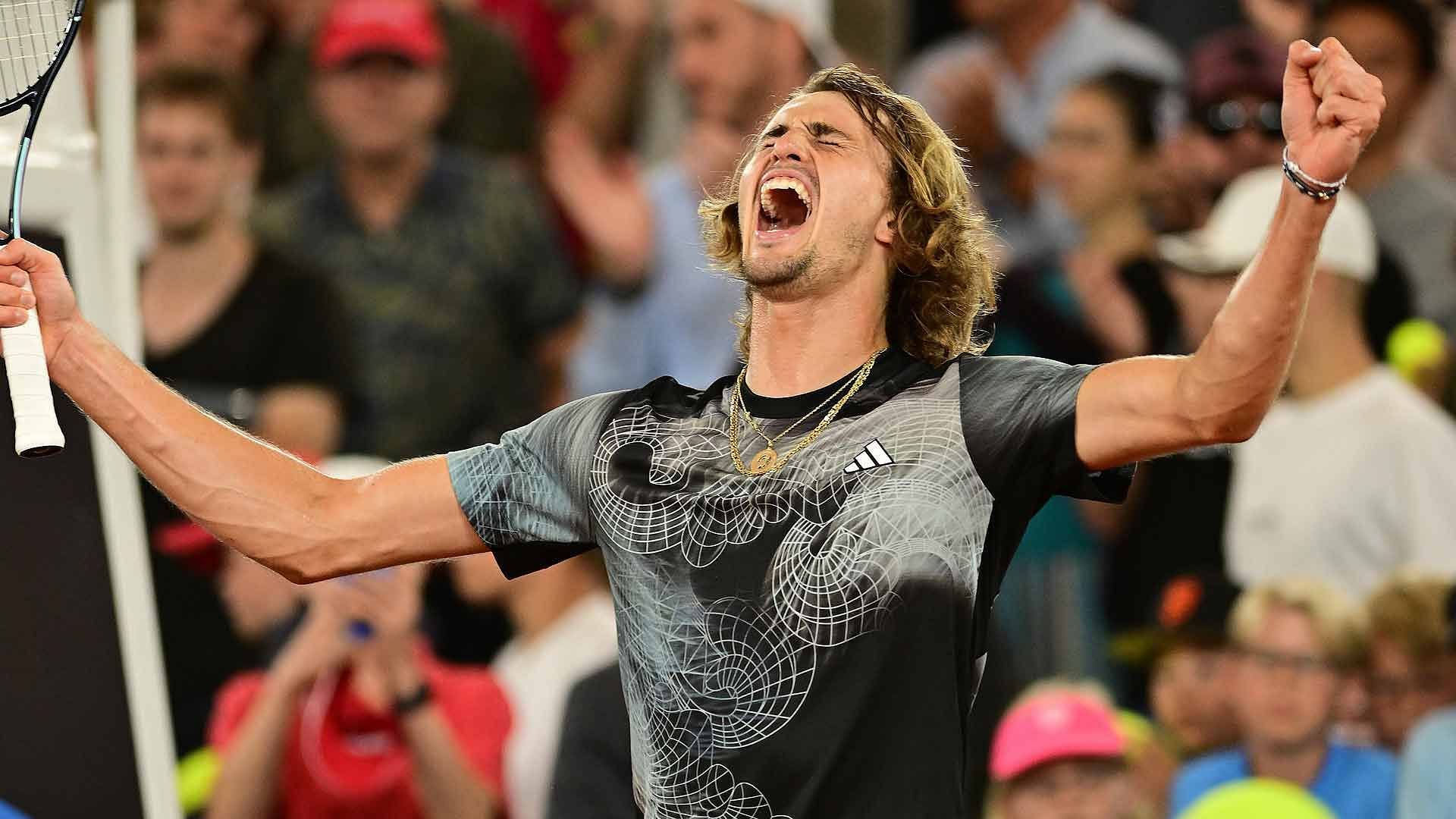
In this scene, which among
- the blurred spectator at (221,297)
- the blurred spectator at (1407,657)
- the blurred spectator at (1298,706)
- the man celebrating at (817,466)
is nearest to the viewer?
the man celebrating at (817,466)

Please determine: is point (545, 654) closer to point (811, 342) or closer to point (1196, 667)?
point (1196, 667)

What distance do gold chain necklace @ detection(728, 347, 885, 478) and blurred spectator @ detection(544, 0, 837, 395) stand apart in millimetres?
3723

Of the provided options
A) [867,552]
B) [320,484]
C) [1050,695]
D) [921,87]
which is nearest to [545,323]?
[921,87]

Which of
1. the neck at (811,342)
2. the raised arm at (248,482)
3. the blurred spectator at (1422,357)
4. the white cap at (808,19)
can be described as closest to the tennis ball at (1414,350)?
the blurred spectator at (1422,357)

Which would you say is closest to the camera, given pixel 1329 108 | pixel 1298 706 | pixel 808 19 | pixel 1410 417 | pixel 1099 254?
pixel 1329 108

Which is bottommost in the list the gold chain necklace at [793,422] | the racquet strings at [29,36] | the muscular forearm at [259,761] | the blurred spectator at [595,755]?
the muscular forearm at [259,761]

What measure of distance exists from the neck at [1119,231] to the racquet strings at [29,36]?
4328 mm

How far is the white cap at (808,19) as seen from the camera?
697 cm

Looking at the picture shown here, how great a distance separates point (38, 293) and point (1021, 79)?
513 centimetres

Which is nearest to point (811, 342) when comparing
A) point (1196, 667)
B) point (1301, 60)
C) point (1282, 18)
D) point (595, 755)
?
point (1301, 60)

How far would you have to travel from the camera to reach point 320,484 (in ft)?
10.4

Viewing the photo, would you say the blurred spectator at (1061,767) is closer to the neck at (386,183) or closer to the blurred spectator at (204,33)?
the neck at (386,183)

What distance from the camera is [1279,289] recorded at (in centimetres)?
257

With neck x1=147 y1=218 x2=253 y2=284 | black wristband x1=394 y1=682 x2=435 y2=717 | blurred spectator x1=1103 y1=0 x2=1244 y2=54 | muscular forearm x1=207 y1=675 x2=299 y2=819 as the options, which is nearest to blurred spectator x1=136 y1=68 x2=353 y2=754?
neck x1=147 y1=218 x2=253 y2=284
